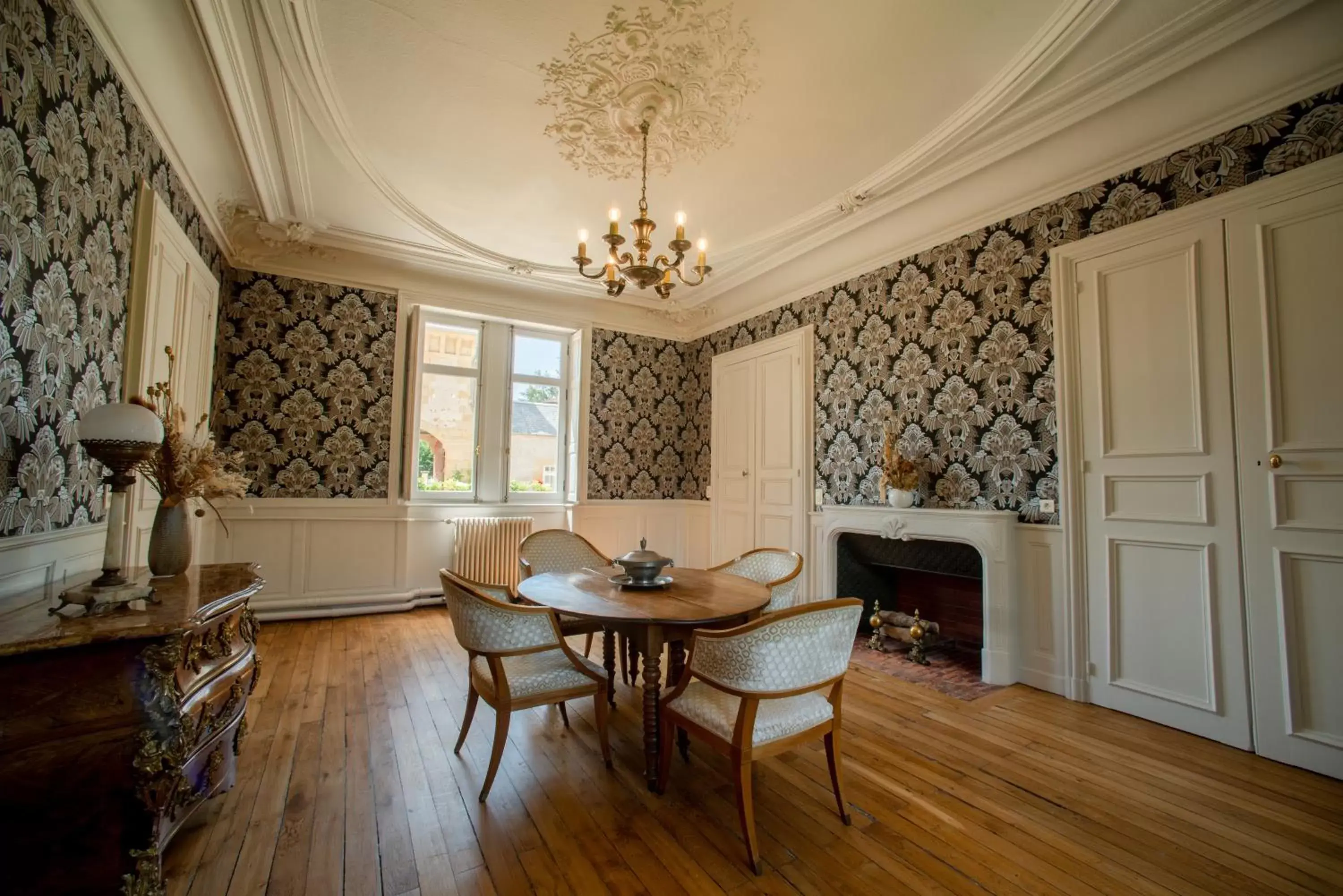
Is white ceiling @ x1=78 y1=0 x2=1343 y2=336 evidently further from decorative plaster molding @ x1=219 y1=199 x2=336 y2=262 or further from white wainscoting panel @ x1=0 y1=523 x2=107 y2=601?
white wainscoting panel @ x1=0 y1=523 x2=107 y2=601

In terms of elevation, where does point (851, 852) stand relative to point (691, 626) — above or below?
below

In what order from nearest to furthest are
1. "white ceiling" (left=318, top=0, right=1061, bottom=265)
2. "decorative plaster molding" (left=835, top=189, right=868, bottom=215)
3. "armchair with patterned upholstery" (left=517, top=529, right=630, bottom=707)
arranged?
"white ceiling" (left=318, top=0, right=1061, bottom=265) → "armchair with patterned upholstery" (left=517, top=529, right=630, bottom=707) → "decorative plaster molding" (left=835, top=189, right=868, bottom=215)

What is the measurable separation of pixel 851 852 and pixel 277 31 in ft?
13.0

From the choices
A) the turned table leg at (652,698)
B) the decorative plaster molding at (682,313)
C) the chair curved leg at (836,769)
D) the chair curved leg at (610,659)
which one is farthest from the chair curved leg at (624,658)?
the decorative plaster molding at (682,313)

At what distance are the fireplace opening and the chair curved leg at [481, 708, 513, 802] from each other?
9.46 ft

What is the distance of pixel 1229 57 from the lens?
2342mm

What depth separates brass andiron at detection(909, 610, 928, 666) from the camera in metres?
3.62

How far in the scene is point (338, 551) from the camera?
4.63m

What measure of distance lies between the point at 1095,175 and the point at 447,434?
5.25 m

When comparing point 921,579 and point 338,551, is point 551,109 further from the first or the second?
point 921,579

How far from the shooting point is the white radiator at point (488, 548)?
197 inches

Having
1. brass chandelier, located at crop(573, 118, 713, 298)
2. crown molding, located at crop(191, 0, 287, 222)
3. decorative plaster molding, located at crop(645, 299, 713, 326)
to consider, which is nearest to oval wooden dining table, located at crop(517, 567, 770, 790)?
brass chandelier, located at crop(573, 118, 713, 298)

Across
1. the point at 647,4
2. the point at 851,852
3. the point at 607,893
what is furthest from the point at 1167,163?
the point at 607,893

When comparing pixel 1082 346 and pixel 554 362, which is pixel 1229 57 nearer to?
pixel 1082 346
